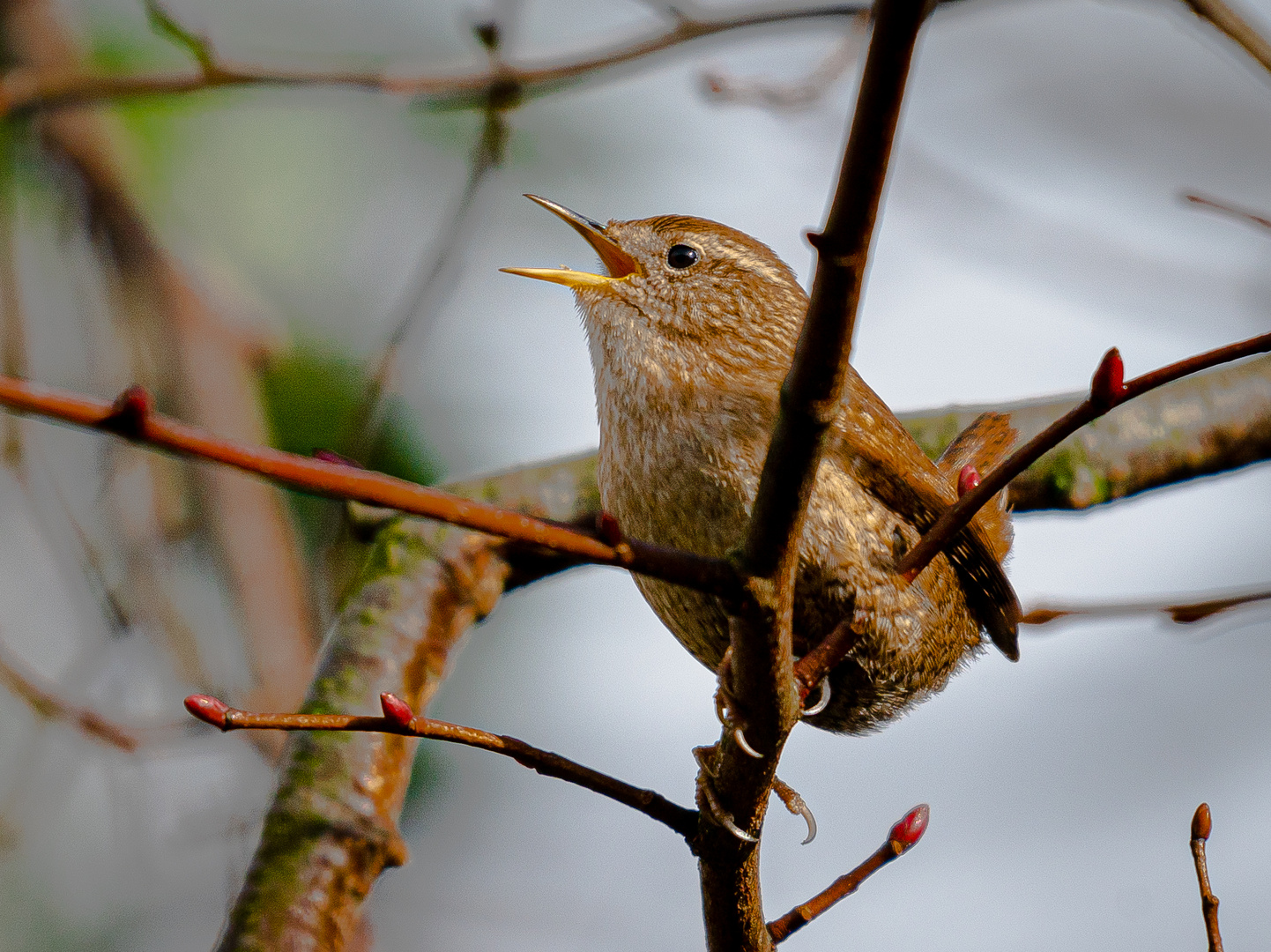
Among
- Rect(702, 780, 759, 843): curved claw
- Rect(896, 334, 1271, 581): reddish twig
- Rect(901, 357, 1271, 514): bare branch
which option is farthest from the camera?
Rect(901, 357, 1271, 514): bare branch

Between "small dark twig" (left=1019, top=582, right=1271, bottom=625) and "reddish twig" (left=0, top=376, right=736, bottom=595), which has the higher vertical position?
"small dark twig" (left=1019, top=582, right=1271, bottom=625)

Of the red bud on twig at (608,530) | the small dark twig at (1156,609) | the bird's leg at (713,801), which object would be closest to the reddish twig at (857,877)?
the bird's leg at (713,801)

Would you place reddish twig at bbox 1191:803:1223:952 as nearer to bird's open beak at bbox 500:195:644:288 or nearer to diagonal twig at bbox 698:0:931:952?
diagonal twig at bbox 698:0:931:952

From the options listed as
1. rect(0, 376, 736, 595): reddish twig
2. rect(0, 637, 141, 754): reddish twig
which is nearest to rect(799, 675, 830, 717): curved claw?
rect(0, 376, 736, 595): reddish twig

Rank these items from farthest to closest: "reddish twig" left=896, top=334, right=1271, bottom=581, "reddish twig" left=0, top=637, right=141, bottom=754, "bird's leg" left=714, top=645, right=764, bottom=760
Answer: "reddish twig" left=0, top=637, right=141, bottom=754 → "bird's leg" left=714, top=645, right=764, bottom=760 → "reddish twig" left=896, top=334, right=1271, bottom=581

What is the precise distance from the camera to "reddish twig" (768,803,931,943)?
2375 mm

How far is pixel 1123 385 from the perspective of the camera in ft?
4.99

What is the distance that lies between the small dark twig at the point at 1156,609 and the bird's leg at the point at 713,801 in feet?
3.40

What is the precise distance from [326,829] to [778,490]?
212cm

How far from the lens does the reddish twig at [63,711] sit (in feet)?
13.0

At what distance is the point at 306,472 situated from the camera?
1.21 metres

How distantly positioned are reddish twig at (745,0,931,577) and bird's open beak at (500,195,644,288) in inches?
62.9

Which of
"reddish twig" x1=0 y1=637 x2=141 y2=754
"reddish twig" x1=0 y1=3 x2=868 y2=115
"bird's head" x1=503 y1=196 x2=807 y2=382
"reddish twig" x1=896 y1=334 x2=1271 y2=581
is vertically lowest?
"reddish twig" x1=896 y1=334 x2=1271 y2=581

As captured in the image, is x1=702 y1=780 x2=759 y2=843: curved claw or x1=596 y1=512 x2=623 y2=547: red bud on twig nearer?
x1=596 y1=512 x2=623 y2=547: red bud on twig
